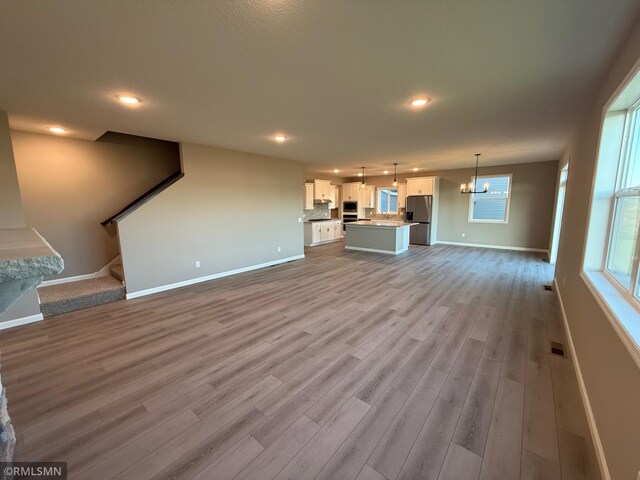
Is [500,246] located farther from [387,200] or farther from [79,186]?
[79,186]

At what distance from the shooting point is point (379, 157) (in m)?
6.12

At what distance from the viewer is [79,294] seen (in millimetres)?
3787

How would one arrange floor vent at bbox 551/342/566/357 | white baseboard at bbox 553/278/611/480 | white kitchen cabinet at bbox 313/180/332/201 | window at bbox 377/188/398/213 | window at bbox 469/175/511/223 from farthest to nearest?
window at bbox 377/188/398/213 < white kitchen cabinet at bbox 313/180/332/201 < window at bbox 469/175/511/223 < floor vent at bbox 551/342/566/357 < white baseboard at bbox 553/278/611/480

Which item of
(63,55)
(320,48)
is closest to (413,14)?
(320,48)

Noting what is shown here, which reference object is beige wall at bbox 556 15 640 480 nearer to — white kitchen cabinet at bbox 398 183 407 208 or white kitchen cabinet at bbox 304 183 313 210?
white kitchen cabinet at bbox 398 183 407 208

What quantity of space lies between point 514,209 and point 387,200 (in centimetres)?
408

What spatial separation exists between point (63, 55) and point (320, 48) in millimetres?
1841

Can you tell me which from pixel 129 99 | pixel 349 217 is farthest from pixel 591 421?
pixel 349 217

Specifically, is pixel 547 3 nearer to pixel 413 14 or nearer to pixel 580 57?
pixel 413 14

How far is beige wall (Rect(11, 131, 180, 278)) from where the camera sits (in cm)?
400

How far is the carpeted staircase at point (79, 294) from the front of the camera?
3529mm

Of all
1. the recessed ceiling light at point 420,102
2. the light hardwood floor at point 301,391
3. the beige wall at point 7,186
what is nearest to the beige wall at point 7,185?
the beige wall at point 7,186

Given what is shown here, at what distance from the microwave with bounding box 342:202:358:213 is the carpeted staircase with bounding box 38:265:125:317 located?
7.83 m

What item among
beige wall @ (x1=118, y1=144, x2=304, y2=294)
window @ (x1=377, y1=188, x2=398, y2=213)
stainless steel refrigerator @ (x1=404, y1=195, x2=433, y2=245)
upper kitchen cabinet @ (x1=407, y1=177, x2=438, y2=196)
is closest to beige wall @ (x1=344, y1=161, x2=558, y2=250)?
upper kitchen cabinet @ (x1=407, y1=177, x2=438, y2=196)
